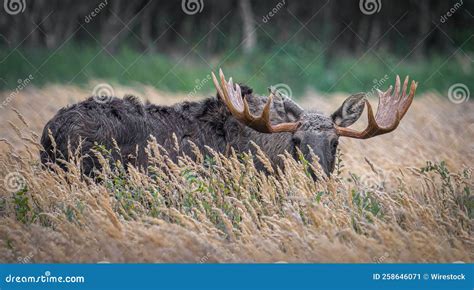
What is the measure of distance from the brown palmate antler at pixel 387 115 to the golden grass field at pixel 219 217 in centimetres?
64

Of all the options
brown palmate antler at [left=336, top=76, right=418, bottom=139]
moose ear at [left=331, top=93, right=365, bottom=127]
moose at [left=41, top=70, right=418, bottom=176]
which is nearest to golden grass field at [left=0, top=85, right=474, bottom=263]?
moose at [left=41, top=70, right=418, bottom=176]

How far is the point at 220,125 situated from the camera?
340 inches

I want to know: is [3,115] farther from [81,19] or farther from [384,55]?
[81,19]

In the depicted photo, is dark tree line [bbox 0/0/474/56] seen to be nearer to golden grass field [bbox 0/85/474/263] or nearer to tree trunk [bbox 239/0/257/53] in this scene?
tree trunk [bbox 239/0/257/53]

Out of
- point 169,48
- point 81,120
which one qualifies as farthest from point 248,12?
point 81,120

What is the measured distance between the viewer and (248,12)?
94.9ft

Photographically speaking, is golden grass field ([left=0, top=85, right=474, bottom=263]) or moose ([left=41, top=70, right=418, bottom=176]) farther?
moose ([left=41, top=70, right=418, bottom=176])

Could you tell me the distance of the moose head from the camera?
26.3 feet

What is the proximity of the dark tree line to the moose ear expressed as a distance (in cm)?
1334

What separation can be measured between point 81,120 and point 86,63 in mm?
12813

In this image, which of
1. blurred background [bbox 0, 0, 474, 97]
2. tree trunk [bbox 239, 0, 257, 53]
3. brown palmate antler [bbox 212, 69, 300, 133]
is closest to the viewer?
brown palmate antler [bbox 212, 69, 300, 133]

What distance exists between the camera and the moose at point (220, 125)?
809 centimetres

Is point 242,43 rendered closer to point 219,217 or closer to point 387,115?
point 387,115

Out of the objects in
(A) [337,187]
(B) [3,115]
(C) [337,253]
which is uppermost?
(A) [337,187]
